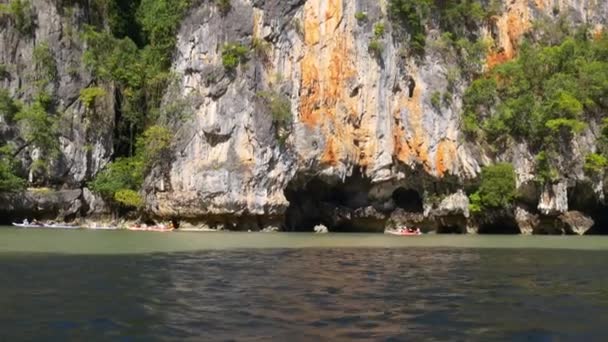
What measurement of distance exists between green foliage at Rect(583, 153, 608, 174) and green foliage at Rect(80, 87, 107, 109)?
27890mm

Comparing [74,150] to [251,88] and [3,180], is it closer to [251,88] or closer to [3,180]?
[3,180]

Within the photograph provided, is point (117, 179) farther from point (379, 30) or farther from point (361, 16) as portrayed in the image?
point (379, 30)

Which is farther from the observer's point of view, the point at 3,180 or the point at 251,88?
the point at 251,88

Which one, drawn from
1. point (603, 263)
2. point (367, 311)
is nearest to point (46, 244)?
point (367, 311)

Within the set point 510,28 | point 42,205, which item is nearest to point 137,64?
point 42,205

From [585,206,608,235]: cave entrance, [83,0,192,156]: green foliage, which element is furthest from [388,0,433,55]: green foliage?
[585,206,608,235]: cave entrance

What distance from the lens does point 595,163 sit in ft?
118

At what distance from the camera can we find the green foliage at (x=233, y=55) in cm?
3694

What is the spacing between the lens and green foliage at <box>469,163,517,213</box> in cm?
Result: 3525

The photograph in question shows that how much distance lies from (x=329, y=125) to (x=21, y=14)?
744 inches

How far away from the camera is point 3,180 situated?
33375 millimetres

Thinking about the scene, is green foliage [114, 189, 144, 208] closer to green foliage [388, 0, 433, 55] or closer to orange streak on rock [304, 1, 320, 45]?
orange streak on rock [304, 1, 320, 45]

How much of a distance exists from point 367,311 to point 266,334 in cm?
186

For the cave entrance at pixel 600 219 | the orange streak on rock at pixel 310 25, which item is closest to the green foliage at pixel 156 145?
the orange streak on rock at pixel 310 25
